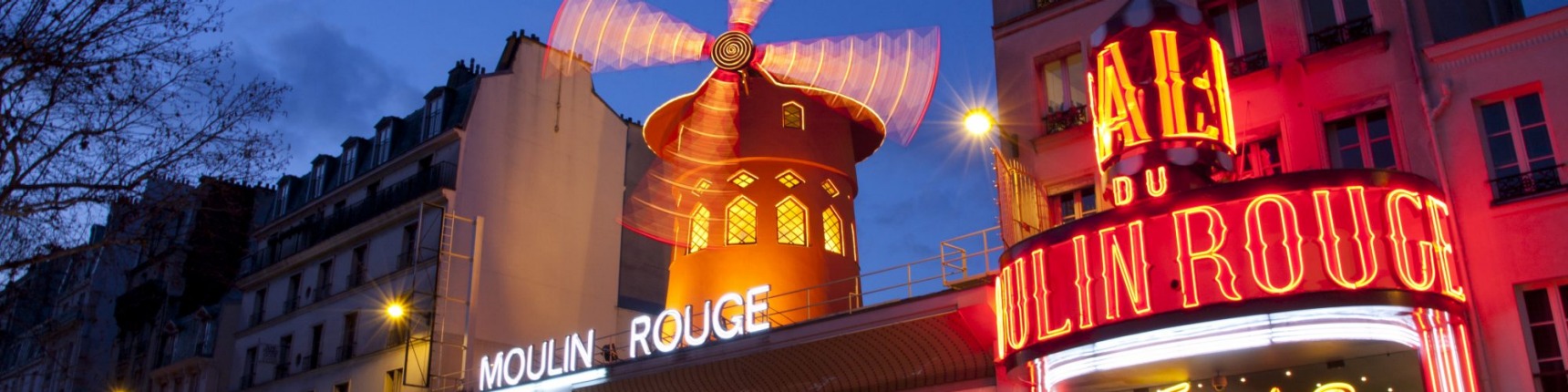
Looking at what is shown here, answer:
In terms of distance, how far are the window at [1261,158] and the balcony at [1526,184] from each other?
5.57 feet

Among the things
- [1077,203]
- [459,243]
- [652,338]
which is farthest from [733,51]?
[1077,203]

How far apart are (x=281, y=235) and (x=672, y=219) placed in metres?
13.0

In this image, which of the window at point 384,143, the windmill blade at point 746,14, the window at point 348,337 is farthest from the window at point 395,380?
the windmill blade at point 746,14

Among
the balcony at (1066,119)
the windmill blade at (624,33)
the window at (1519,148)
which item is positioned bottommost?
the window at (1519,148)

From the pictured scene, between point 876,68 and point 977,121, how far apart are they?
7606 mm

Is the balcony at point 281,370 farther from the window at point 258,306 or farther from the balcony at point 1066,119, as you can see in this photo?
the balcony at point 1066,119

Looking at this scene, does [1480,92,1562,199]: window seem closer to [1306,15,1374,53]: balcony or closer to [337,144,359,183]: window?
[1306,15,1374,53]: balcony

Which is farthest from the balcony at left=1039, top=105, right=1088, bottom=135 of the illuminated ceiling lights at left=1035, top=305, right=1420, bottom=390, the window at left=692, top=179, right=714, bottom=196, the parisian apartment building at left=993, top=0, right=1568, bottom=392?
the window at left=692, top=179, right=714, bottom=196

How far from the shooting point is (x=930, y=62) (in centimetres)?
1788

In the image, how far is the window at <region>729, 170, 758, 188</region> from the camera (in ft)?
59.8

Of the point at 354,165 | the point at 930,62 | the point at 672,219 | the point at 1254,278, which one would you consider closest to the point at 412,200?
the point at 354,165

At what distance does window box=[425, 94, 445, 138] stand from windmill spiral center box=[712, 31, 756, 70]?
308 inches

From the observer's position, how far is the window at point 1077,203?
11.9m

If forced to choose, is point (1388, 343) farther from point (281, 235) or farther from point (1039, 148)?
point (281, 235)
